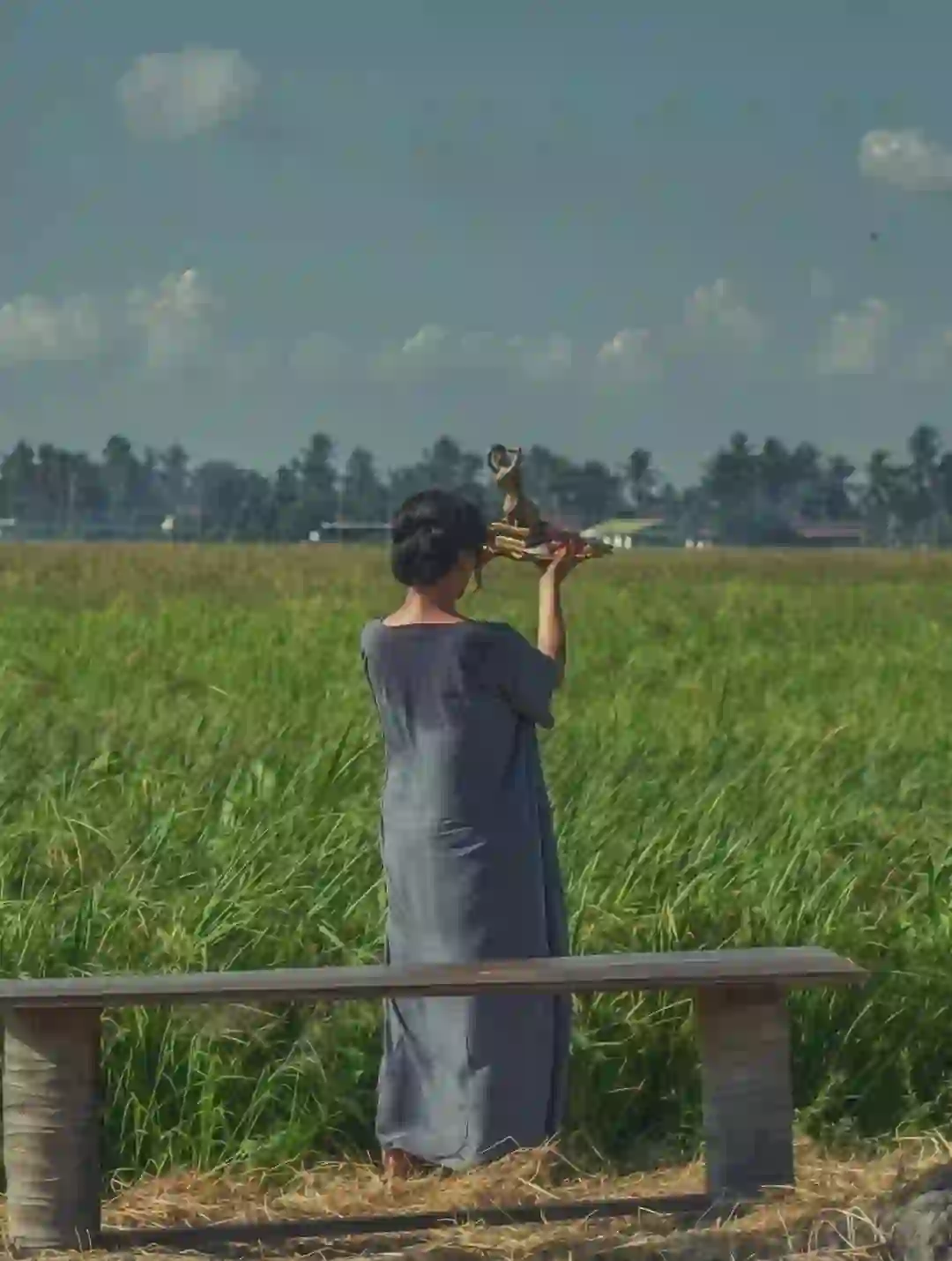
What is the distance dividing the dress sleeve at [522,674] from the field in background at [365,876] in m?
1.17

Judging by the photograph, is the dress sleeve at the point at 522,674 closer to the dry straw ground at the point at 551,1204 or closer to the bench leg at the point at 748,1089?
the bench leg at the point at 748,1089

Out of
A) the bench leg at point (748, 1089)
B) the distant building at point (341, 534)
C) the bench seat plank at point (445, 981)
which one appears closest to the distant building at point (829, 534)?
the distant building at point (341, 534)

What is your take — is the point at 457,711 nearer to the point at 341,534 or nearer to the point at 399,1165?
the point at 399,1165

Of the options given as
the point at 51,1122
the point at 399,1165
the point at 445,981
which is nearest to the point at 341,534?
the point at 399,1165

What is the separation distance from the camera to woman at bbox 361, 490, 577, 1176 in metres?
4.90

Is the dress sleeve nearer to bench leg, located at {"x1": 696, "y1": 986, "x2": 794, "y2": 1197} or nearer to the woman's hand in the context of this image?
the woman's hand

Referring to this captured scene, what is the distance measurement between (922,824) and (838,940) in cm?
157

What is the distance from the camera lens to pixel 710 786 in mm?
7926

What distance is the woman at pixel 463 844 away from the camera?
4.90 metres

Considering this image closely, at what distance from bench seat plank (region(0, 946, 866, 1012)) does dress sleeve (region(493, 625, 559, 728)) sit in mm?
570

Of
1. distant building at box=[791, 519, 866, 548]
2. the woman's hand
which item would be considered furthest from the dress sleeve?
distant building at box=[791, 519, 866, 548]

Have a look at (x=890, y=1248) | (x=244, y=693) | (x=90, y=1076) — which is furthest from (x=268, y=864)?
(x=244, y=693)

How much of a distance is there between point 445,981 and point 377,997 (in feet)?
0.50

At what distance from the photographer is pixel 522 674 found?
4887 millimetres
